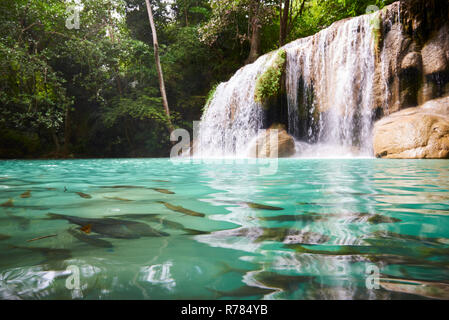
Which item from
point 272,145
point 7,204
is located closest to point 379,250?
point 7,204

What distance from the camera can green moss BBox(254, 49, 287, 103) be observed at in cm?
1092

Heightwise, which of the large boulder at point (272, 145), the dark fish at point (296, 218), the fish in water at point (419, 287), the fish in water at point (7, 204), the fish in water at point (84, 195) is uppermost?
the large boulder at point (272, 145)

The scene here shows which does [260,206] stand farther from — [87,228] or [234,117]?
[234,117]

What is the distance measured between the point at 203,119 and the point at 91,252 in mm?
12824

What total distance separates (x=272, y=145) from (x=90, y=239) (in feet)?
29.9

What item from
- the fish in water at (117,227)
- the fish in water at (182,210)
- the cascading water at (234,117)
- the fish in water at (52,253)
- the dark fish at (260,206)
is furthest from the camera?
the cascading water at (234,117)

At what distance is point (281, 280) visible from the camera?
33.8 inches

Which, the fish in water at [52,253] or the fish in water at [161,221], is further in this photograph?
the fish in water at [161,221]

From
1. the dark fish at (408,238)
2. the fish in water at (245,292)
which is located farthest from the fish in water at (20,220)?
the dark fish at (408,238)

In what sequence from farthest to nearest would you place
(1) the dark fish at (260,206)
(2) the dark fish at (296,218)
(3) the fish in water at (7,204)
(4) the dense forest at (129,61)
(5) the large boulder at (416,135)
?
(4) the dense forest at (129,61) < (5) the large boulder at (416,135) < (3) the fish in water at (7,204) < (1) the dark fish at (260,206) < (2) the dark fish at (296,218)

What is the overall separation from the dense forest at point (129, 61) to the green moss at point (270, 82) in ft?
17.8

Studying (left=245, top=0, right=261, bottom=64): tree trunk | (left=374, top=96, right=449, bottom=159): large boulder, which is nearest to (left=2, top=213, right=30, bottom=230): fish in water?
(left=374, top=96, right=449, bottom=159): large boulder

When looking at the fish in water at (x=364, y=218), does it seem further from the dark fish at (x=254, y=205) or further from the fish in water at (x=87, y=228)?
the fish in water at (x=87, y=228)

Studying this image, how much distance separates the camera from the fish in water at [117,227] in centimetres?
132
